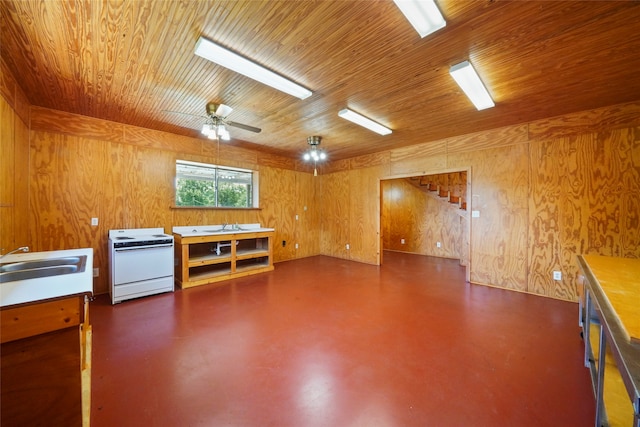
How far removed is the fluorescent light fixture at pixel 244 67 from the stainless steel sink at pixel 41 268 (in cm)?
195

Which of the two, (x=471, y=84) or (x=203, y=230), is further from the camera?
(x=203, y=230)

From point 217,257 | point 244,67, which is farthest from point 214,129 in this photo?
point 217,257

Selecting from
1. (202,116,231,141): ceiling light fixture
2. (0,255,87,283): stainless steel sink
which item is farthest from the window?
(0,255,87,283): stainless steel sink

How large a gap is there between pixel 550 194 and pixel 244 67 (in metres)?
4.57

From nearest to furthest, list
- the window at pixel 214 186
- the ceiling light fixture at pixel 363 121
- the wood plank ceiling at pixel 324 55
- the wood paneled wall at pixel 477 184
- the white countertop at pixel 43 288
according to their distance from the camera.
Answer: the white countertop at pixel 43 288
the wood plank ceiling at pixel 324 55
the wood paneled wall at pixel 477 184
the ceiling light fixture at pixel 363 121
the window at pixel 214 186

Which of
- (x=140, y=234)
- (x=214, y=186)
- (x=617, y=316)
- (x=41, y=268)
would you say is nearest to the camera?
(x=617, y=316)

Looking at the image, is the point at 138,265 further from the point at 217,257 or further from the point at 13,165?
the point at 13,165

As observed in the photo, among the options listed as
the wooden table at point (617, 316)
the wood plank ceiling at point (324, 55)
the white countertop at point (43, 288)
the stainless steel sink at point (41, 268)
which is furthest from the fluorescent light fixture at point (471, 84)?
the stainless steel sink at point (41, 268)

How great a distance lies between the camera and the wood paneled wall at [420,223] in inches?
259

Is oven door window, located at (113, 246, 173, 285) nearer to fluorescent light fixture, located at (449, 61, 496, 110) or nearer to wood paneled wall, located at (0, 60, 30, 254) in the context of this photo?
wood paneled wall, located at (0, 60, 30, 254)

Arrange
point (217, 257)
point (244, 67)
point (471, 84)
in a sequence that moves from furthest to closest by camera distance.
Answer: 1. point (217, 257)
2. point (471, 84)
3. point (244, 67)

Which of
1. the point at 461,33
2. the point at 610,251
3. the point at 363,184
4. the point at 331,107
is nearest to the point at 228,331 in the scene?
the point at 331,107

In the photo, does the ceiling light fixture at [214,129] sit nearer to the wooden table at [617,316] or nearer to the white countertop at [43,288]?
the white countertop at [43,288]

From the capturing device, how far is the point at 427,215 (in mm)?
7070
